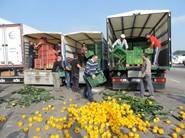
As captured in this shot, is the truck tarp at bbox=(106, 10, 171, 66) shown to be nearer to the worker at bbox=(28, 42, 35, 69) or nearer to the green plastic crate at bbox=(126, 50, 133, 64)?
the green plastic crate at bbox=(126, 50, 133, 64)

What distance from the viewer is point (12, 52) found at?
17141 mm

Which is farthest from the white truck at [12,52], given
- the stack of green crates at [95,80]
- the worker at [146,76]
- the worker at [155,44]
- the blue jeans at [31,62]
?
the worker at [146,76]

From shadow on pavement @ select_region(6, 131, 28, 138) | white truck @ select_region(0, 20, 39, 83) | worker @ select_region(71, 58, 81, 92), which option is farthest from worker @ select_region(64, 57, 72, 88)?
shadow on pavement @ select_region(6, 131, 28, 138)

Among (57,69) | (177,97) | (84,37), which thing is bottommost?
(177,97)

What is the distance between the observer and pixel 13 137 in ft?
23.0

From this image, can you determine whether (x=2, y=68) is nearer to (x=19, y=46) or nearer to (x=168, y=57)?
(x=19, y=46)

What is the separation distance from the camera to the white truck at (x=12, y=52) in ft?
55.6

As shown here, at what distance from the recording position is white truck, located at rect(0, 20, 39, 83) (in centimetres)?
1694

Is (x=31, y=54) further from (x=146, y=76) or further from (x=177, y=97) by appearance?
(x=177, y=97)

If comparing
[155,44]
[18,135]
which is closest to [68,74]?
[155,44]

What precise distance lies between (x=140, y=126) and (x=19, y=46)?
11521 mm

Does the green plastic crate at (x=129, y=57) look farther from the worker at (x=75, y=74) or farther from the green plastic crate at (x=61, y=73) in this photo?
the green plastic crate at (x=61, y=73)

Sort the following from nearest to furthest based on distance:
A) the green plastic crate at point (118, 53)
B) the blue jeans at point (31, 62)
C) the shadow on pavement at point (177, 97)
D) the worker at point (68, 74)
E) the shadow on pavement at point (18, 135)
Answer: the shadow on pavement at point (18, 135) → the shadow on pavement at point (177, 97) → the green plastic crate at point (118, 53) → the worker at point (68, 74) → the blue jeans at point (31, 62)

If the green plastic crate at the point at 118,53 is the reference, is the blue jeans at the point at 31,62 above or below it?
below
